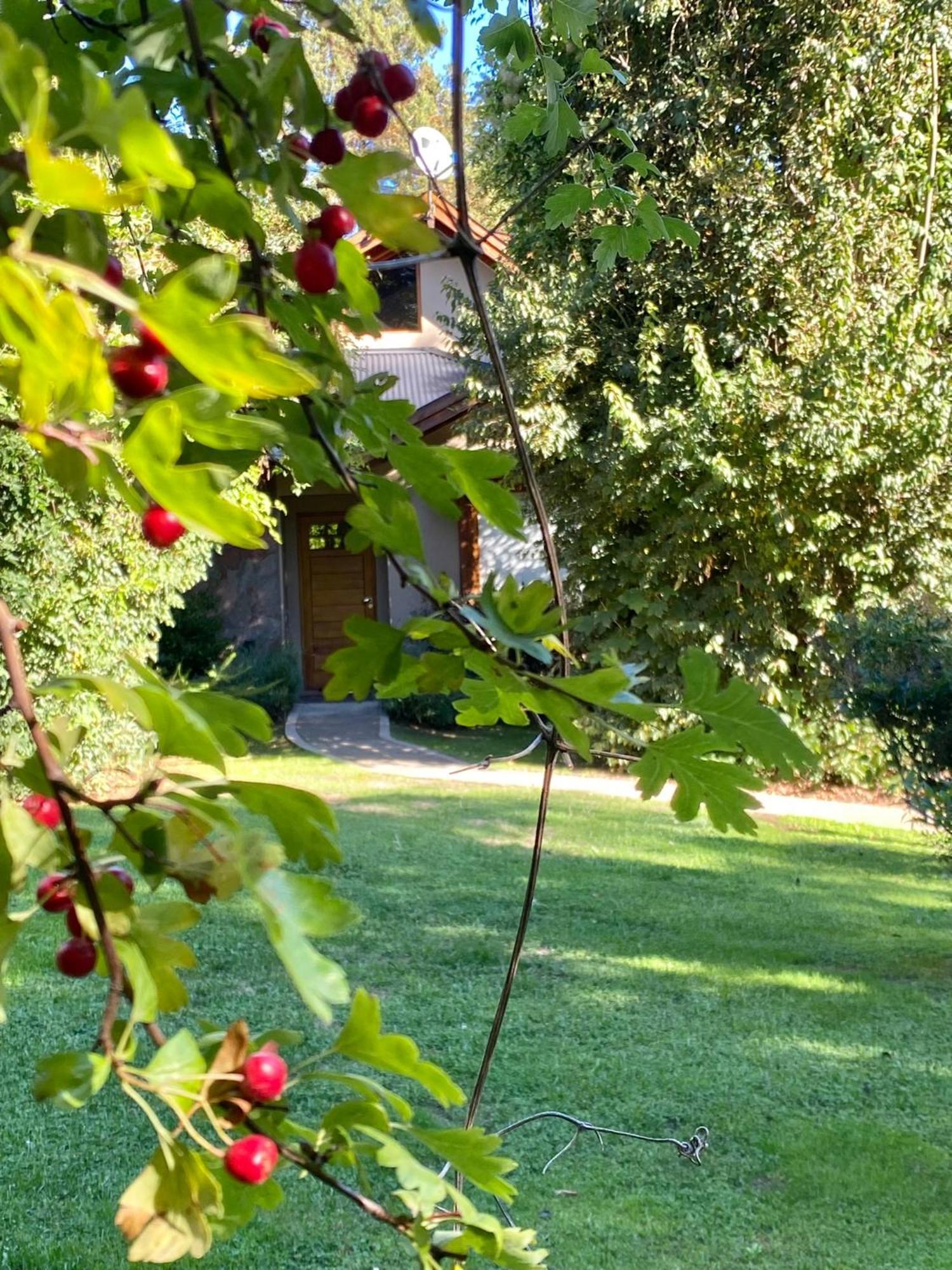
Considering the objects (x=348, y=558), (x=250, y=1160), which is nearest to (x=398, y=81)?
(x=250, y=1160)

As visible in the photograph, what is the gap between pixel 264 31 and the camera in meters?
0.93

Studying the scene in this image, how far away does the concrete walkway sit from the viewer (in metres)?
8.94

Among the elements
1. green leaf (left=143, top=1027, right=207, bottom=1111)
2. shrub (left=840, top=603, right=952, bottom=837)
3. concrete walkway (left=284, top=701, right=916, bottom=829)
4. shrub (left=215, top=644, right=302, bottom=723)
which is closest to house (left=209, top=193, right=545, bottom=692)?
shrub (left=215, top=644, right=302, bottom=723)

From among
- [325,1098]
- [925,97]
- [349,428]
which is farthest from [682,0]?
[349,428]

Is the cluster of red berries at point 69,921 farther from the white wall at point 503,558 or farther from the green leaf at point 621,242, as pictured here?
the white wall at point 503,558

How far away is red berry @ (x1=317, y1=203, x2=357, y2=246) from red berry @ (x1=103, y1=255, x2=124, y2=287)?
152mm

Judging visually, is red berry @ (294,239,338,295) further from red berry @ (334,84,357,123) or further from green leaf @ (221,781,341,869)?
green leaf @ (221,781,341,869)

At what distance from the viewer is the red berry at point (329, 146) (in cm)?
84

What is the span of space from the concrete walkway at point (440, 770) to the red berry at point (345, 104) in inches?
292

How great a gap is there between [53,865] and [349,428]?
41 centimetres

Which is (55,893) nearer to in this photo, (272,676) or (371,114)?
(371,114)

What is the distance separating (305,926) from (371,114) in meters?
0.61

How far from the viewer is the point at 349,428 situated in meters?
0.92

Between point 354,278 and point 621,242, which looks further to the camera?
point 621,242
